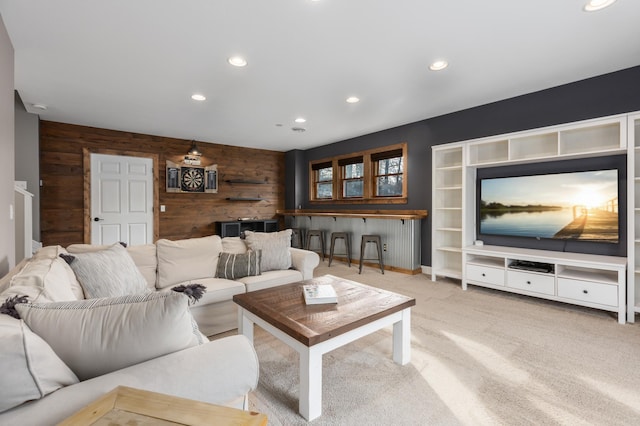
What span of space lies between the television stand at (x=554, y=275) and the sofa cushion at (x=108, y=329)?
3614 mm

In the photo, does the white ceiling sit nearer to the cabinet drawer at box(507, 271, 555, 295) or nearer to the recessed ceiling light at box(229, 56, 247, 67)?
the recessed ceiling light at box(229, 56, 247, 67)

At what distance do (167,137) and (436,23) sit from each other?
17.1 feet

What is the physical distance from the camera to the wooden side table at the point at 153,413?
0.74 meters

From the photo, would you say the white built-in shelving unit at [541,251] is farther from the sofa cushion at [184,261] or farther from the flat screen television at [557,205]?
the sofa cushion at [184,261]

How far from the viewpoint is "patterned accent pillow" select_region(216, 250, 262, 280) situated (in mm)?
2959

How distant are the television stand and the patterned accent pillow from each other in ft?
8.77

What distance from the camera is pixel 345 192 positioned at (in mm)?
6469

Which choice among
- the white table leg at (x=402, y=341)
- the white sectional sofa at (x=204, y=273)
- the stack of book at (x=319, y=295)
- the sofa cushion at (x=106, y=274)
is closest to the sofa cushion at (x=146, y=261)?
the white sectional sofa at (x=204, y=273)

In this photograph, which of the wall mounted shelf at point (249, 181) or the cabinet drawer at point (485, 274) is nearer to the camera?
the cabinet drawer at point (485, 274)

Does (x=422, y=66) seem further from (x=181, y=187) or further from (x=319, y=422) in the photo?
(x=181, y=187)

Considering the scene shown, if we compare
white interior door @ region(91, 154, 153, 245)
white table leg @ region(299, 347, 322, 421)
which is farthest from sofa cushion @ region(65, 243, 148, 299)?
white interior door @ region(91, 154, 153, 245)

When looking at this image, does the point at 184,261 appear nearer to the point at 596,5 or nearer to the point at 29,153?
the point at 29,153

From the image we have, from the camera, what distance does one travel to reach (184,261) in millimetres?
2857

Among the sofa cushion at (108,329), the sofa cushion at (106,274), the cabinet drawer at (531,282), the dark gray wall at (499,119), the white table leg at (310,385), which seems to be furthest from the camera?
the cabinet drawer at (531,282)
